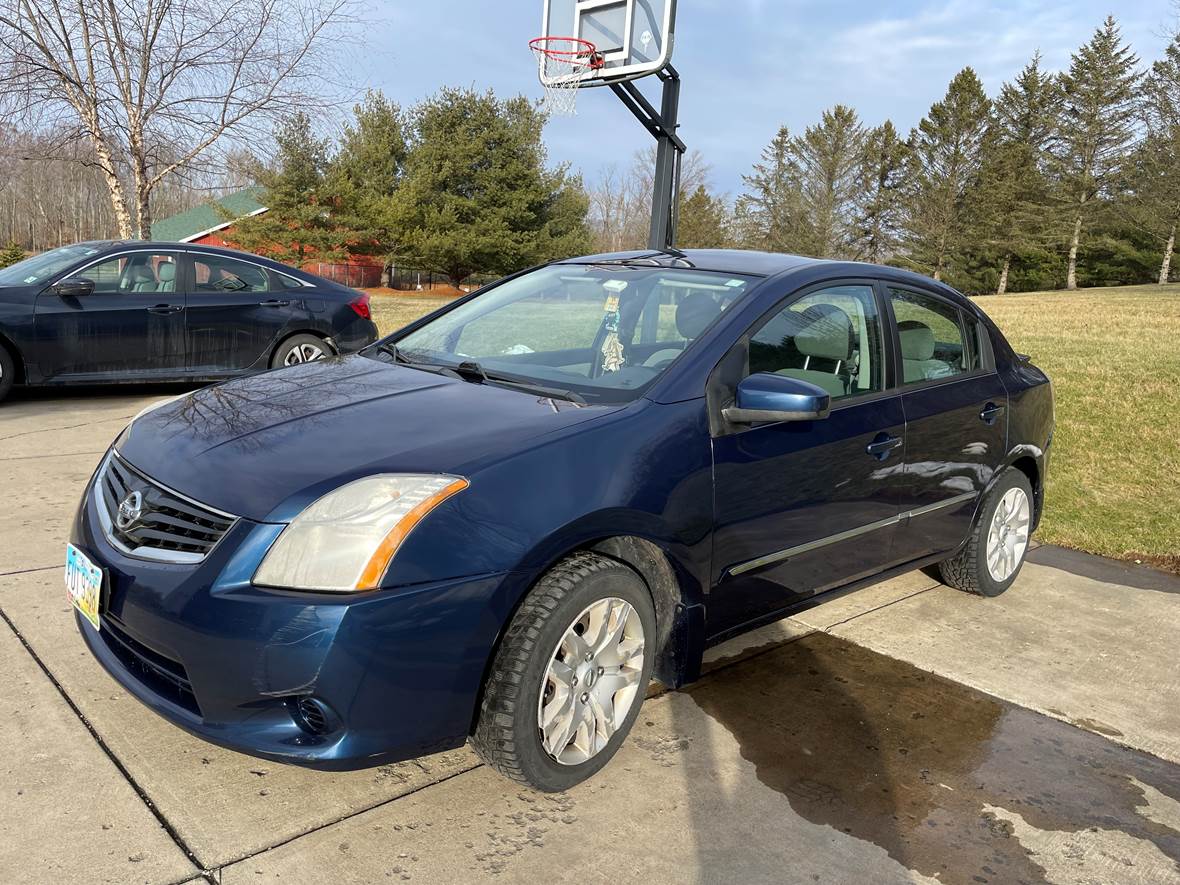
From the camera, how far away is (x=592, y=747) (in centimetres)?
279

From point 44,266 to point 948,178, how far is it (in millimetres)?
52710

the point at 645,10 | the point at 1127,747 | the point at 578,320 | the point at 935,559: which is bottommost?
the point at 1127,747

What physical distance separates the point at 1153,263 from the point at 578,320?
51.6 metres

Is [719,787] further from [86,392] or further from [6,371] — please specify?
[86,392]

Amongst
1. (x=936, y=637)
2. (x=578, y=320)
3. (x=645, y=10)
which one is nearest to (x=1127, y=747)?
(x=936, y=637)

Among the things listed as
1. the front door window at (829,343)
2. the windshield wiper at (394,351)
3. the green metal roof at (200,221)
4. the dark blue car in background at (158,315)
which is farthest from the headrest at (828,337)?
the green metal roof at (200,221)

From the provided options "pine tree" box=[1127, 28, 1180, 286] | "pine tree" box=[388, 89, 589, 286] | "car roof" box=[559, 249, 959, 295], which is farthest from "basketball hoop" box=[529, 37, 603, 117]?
"pine tree" box=[1127, 28, 1180, 286]

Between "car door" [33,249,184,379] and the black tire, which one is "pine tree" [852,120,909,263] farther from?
the black tire

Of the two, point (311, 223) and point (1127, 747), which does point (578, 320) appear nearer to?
point (1127, 747)

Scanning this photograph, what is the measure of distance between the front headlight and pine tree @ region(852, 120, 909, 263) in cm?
5627

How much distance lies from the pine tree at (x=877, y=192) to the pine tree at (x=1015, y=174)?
4965 millimetres

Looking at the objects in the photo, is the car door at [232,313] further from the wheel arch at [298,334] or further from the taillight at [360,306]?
the taillight at [360,306]

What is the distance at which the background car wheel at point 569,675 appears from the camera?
2.51 m

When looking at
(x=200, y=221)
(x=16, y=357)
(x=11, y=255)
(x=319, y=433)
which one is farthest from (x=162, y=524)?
(x=200, y=221)
